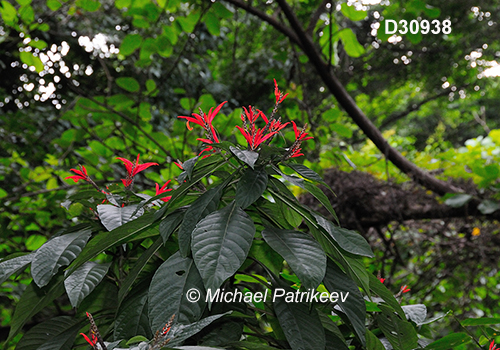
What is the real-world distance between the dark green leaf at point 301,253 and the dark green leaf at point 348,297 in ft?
0.20

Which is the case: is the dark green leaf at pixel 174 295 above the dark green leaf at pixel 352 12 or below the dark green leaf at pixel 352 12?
below

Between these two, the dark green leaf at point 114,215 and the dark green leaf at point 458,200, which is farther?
the dark green leaf at point 458,200

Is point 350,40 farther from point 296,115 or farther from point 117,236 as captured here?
point 117,236

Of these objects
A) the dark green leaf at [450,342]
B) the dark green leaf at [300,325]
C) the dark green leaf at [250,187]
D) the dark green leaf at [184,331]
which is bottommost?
the dark green leaf at [450,342]

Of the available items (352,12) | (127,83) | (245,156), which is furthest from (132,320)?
(352,12)

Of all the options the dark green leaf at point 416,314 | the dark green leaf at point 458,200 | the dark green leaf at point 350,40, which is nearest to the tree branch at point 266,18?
the dark green leaf at point 350,40

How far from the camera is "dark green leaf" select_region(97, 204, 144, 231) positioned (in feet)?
1.77

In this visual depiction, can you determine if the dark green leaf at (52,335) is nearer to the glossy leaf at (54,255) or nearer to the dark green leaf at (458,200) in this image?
the glossy leaf at (54,255)

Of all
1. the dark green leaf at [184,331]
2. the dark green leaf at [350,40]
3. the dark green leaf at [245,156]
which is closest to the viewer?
the dark green leaf at [184,331]

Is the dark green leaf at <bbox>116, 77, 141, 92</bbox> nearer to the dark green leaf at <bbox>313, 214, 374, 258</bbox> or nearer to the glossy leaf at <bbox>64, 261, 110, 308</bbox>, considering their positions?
the glossy leaf at <bbox>64, 261, 110, 308</bbox>

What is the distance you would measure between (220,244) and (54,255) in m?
0.26

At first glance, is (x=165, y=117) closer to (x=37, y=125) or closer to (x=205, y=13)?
(x=37, y=125)

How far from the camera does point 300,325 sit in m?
0.50

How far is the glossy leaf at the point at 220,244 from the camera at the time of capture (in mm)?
424
